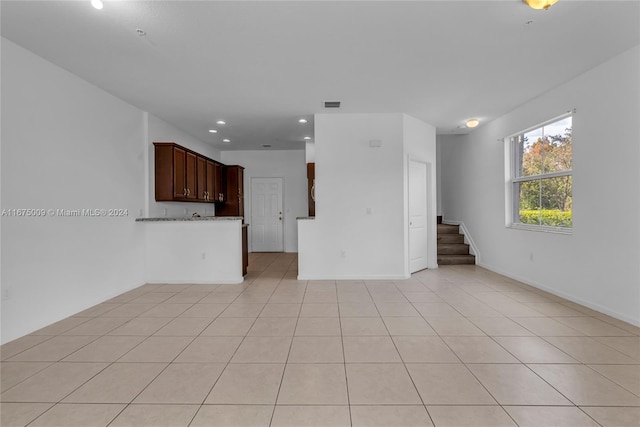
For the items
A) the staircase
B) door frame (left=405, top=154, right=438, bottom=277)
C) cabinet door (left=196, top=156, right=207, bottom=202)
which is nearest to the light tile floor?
door frame (left=405, top=154, right=438, bottom=277)

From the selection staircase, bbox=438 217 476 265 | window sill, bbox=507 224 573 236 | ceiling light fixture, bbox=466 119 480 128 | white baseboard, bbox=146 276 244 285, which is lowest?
white baseboard, bbox=146 276 244 285

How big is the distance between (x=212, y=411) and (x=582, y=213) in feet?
14.0

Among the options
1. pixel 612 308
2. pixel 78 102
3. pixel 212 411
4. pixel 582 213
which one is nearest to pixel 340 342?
pixel 212 411

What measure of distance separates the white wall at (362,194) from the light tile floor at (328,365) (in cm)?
112

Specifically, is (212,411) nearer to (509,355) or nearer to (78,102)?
(509,355)

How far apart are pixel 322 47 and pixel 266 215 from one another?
17.9ft

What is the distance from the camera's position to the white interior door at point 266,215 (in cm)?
763

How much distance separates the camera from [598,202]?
3117 millimetres

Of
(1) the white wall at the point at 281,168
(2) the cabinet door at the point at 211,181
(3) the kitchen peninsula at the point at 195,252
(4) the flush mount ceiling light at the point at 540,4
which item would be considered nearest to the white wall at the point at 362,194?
(3) the kitchen peninsula at the point at 195,252

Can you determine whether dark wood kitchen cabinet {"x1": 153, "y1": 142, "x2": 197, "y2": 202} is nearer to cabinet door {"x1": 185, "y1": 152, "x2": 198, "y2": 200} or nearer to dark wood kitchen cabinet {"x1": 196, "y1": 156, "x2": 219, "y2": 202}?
cabinet door {"x1": 185, "y1": 152, "x2": 198, "y2": 200}

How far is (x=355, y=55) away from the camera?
2.80 m

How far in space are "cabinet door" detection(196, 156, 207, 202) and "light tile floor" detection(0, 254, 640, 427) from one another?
8.48 ft

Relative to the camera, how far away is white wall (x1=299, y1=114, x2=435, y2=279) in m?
4.60

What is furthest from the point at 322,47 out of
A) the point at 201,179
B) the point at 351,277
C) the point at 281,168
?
the point at 281,168
